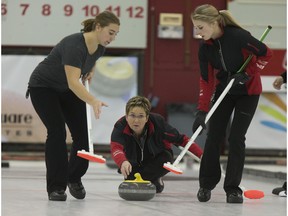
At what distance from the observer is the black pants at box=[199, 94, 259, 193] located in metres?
5.21

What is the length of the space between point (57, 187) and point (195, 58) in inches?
322

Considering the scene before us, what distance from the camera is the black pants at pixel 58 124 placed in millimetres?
5031

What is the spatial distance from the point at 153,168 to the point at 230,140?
731mm

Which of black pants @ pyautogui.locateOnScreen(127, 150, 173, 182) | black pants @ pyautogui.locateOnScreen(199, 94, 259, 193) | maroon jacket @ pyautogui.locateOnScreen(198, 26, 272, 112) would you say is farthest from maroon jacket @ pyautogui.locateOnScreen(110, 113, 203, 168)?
maroon jacket @ pyautogui.locateOnScreen(198, 26, 272, 112)

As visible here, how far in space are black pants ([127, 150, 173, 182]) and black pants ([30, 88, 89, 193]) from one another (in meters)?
0.66

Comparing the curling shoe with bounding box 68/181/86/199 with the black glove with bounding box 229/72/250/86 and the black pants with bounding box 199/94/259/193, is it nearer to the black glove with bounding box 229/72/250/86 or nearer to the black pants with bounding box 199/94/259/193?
the black pants with bounding box 199/94/259/193

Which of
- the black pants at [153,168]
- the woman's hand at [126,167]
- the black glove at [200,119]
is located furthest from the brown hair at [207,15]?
the black pants at [153,168]

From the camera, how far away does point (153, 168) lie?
5742mm

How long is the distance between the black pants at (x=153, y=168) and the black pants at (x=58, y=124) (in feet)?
2.16

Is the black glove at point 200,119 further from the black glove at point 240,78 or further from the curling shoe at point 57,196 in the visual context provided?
the curling shoe at point 57,196

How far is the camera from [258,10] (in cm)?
1280

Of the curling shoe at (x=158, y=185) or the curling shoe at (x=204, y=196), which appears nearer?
the curling shoe at (x=204, y=196)

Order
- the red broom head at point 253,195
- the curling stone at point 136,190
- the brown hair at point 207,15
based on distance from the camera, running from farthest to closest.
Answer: the red broom head at point 253,195 → the curling stone at point 136,190 → the brown hair at point 207,15

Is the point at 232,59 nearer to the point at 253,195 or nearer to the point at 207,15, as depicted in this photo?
the point at 207,15
